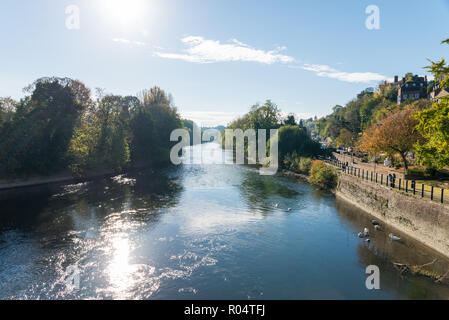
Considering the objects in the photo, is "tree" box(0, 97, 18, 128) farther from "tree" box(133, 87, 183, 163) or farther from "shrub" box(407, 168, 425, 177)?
"shrub" box(407, 168, 425, 177)

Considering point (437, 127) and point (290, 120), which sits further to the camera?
point (290, 120)

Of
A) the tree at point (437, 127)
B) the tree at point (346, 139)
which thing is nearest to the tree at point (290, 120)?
the tree at point (346, 139)

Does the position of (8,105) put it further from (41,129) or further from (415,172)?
(415,172)

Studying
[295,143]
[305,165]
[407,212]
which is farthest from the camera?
[295,143]

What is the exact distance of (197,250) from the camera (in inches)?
722

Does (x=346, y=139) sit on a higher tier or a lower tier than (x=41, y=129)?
lower

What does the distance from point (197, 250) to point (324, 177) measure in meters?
27.5

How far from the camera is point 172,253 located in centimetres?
1795

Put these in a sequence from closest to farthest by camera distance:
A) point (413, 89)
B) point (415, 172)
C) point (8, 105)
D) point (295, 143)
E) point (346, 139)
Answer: point (415, 172) < point (8, 105) < point (295, 143) < point (346, 139) < point (413, 89)

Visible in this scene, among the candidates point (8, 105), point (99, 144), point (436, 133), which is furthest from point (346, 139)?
point (8, 105)

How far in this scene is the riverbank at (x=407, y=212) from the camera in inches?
688

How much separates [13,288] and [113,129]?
41.5 metres
